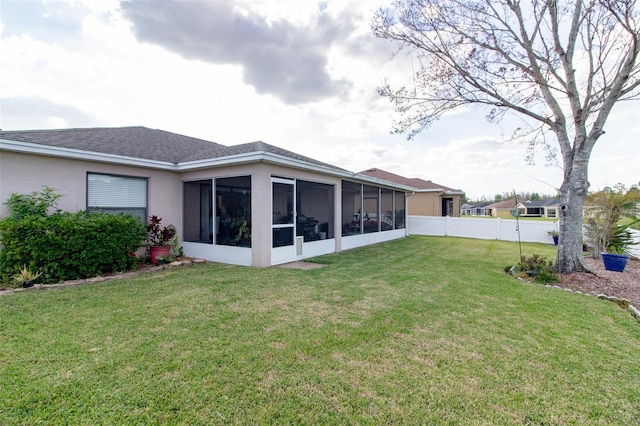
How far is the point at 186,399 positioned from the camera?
2283mm

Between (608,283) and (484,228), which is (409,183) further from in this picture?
(608,283)

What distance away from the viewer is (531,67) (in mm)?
7242

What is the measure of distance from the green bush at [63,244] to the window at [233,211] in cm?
215

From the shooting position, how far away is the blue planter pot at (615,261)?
7.25 metres

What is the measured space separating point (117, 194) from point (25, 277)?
8.75 feet

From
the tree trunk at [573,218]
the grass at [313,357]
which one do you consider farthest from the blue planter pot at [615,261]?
the grass at [313,357]

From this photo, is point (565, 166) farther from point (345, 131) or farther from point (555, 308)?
point (345, 131)

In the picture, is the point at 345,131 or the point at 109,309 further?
the point at 345,131

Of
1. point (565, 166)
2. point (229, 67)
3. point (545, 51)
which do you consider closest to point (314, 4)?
point (229, 67)

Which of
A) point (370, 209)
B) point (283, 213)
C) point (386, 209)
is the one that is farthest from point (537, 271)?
point (386, 209)

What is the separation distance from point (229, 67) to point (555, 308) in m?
10.7

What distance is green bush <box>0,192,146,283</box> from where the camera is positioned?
542cm

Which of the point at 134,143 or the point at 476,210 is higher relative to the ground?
the point at 134,143

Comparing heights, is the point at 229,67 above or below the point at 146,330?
above
